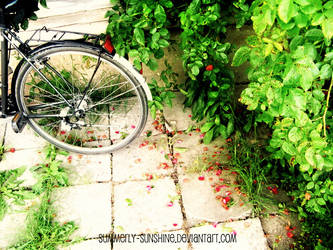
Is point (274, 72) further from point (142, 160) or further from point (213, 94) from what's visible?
point (142, 160)

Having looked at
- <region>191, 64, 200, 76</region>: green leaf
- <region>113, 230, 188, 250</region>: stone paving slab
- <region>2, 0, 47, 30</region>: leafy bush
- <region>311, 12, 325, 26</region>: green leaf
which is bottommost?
<region>113, 230, 188, 250</region>: stone paving slab

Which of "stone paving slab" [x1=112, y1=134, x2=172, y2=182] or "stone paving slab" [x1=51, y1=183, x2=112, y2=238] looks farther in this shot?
"stone paving slab" [x1=112, y1=134, x2=172, y2=182]

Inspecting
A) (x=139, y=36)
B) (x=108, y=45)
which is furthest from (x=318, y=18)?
(x=108, y=45)

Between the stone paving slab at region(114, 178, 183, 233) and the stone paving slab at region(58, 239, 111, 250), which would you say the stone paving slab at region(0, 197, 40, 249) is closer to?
the stone paving slab at region(58, 239, 111, 250)

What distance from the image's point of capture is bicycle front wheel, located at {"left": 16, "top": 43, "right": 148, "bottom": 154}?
2.72 meters

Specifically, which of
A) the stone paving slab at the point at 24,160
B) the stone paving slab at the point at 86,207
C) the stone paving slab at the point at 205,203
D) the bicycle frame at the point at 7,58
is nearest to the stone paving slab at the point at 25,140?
the stone paving slab at the point at 24,160

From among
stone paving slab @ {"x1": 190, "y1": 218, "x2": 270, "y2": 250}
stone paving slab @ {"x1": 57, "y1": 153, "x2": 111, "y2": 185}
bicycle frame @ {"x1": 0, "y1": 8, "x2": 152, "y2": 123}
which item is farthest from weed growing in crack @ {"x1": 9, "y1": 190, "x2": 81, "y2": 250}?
stone paving slab @ {"x1": 190, "y1": 218, "x2": 270, "y2": 250}

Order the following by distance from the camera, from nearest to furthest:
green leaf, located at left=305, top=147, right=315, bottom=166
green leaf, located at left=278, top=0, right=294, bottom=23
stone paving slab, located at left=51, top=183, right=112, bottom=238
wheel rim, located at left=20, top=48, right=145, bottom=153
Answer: green leaf, located at left=278, top=0, right=294, bottom=23
green leaf, located at left=305, top=147, right=315, bottom=166
stone paving slab, located at left=51, top=183, right=112, bottom=238
wheel rim, located at left=20, top=48, right=145, bottom=153

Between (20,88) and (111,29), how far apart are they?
0.96 meters

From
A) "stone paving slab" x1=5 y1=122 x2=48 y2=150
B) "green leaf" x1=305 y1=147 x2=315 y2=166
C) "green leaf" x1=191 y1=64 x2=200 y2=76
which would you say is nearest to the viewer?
"green leaf" x1=305 y1=147 x2=315 y2=166

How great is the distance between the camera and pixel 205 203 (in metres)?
2.78

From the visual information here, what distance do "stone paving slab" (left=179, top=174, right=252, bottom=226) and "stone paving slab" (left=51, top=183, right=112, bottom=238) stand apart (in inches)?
27.7

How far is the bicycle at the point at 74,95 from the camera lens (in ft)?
8.19

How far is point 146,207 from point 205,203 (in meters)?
0.52
